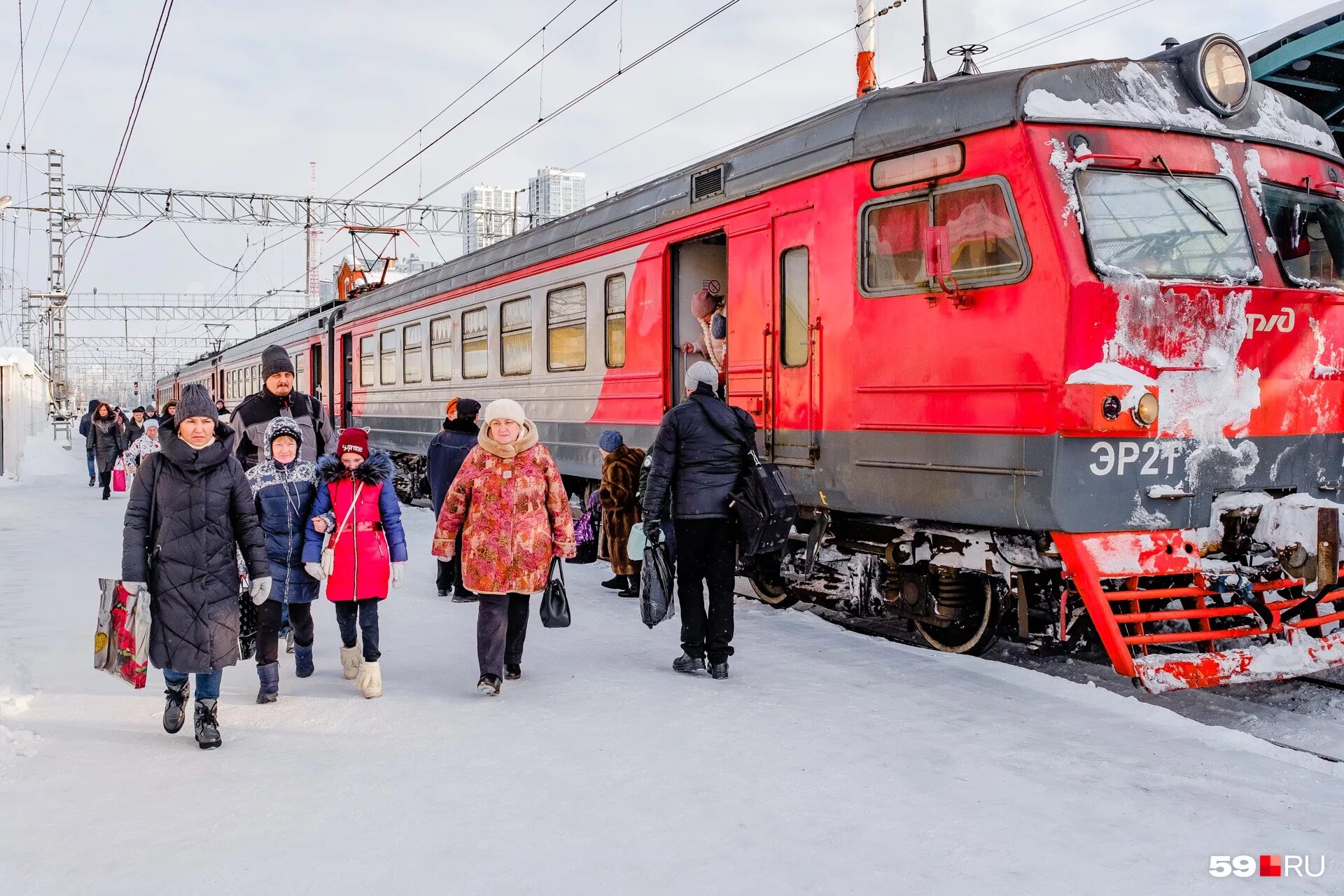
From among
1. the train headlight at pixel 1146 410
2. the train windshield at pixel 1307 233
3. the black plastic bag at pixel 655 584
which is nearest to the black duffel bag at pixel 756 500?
the black plastic bag at pixel 655 584

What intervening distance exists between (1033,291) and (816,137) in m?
2.03

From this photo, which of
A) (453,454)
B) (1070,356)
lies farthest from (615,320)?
(1070,356)

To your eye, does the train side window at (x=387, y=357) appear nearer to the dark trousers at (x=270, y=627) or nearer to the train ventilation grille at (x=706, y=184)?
the train ventilation grille at (x=706, y=184)

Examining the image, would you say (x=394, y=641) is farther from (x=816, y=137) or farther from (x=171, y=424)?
(x=816, y=137)

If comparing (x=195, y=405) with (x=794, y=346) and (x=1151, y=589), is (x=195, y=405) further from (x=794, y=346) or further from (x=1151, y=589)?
(x=1151, y=589)

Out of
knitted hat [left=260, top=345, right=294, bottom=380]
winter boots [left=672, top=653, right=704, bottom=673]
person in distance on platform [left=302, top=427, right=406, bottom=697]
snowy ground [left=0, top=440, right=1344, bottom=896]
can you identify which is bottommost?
snowy ground [left=0, top=440, right=1344, bottom=896]

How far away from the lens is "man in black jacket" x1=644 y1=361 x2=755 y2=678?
19.7 ft

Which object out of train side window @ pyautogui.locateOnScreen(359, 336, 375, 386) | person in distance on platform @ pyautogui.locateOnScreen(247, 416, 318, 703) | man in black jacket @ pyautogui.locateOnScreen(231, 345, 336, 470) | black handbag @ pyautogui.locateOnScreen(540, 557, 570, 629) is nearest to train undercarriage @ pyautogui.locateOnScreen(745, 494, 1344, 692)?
black handbag @ pyautogui.locateOnScreen(540, 557, 570, 629)

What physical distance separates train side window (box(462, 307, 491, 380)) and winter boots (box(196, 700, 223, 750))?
7.65 metres

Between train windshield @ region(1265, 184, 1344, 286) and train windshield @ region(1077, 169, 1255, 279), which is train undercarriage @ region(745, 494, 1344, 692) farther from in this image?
train windshield @ region(1265, 184, 1344, 286)

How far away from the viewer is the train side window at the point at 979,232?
572cm

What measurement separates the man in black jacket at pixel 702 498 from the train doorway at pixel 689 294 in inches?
99.1

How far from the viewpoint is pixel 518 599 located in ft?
19.3

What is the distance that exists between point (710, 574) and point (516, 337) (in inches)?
241
